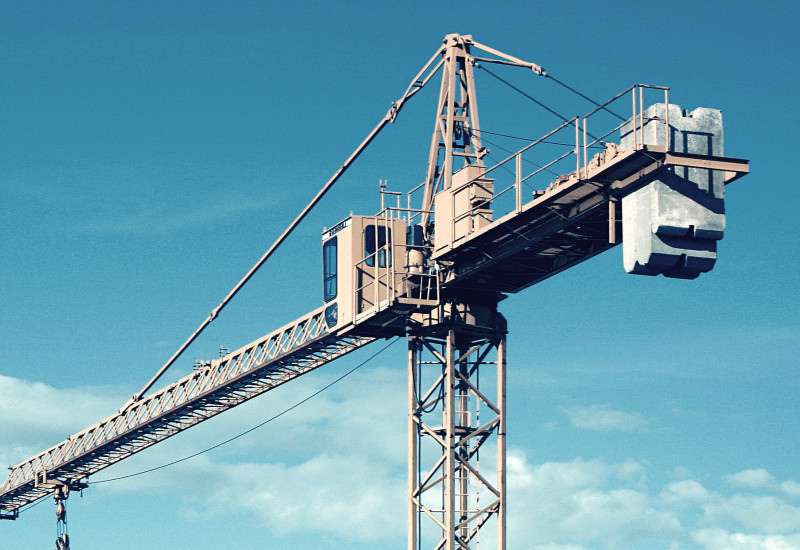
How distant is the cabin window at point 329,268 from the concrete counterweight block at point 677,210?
21.7 metres

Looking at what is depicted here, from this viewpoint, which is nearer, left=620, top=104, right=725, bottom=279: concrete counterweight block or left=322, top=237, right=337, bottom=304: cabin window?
left=620, top=104, right=725, bottom=279: concrete counterweight block

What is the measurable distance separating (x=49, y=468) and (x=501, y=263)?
51.5 meters

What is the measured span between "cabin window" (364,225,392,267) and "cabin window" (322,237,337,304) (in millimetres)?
2088

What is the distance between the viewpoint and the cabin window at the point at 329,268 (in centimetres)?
7544

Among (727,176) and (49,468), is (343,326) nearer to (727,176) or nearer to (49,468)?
(727,176)

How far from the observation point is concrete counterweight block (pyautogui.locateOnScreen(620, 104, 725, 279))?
182 feet

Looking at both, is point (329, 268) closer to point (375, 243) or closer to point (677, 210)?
point (375, 243)

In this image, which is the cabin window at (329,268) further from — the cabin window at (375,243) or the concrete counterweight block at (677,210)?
the concrete counterweight block at (677,210)

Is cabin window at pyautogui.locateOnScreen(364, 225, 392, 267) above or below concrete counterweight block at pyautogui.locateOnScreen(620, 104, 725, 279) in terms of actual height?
above

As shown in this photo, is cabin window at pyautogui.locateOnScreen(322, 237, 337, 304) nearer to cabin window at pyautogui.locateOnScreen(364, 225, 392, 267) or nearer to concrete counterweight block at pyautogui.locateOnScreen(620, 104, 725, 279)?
cabin window at pyautogui.locateOnScreen(364, 225, 392, 267)

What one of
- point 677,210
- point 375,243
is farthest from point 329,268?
point 677,210

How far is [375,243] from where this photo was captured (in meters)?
73.8

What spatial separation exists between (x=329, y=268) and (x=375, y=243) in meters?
3.14

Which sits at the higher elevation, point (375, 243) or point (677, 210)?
point (375, 243)
